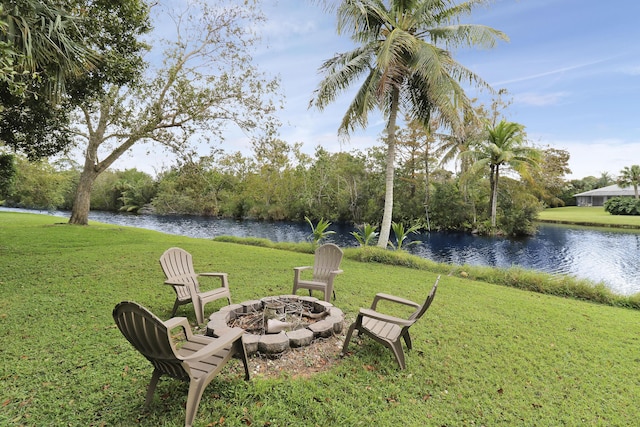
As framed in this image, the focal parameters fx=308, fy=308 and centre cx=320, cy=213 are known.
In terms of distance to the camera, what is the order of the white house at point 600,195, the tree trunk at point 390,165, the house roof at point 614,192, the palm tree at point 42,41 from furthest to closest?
1. the white house at point 600,195
2. the house roof at point 614,192
3. the tree trunk at point 390,165
4. the palm tree at point 42,41

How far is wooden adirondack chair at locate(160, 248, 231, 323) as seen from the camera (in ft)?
14.5

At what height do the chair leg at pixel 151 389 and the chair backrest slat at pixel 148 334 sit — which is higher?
the chair backrest slat at pixel 148 334

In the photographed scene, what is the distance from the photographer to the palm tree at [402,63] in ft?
31.7

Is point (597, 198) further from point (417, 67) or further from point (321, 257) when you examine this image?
point (321, 257)

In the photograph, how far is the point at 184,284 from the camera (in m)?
4.40

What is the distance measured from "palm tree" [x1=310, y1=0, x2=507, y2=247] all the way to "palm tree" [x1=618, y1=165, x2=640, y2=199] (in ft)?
144

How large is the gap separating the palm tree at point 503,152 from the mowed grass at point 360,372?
60.2 ft

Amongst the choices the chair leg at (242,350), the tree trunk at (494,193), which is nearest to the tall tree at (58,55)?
the chair leg at (242,350)

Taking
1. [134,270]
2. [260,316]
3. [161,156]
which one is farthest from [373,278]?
[161,156]

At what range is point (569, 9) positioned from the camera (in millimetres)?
12430

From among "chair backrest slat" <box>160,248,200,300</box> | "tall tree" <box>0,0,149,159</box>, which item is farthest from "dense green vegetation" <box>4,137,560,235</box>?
"chair backrest slat" <box>160,248,200,300</box>

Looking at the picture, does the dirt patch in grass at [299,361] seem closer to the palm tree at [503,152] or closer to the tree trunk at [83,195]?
the tree trunk at [83,195]

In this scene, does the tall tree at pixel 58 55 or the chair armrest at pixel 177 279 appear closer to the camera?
the tall tree at pixel 58 55

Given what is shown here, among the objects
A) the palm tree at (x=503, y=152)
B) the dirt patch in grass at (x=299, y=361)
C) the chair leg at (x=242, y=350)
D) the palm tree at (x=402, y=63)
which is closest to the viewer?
the chair leg at (x=242, y=350)
